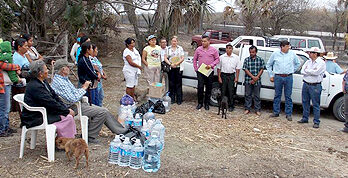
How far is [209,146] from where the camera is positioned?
5.69 metres

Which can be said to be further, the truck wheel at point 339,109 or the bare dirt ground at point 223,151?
the truck wheel at point 339,109

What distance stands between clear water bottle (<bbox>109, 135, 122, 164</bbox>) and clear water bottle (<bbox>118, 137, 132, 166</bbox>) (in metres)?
0.06

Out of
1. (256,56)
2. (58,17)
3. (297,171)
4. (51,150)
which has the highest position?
(58,17)

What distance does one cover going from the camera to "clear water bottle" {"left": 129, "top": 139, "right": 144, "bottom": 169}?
4496 millimetres

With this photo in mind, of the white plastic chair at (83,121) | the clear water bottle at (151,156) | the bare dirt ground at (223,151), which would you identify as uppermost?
the white plastic chair at (83,121)

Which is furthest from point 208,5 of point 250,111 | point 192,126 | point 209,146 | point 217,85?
point 209,146

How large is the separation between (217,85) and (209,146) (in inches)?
132

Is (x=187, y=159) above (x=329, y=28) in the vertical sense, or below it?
below

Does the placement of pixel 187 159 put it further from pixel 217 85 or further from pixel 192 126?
pixel 217 85

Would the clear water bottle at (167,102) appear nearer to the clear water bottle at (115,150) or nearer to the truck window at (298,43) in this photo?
the clear water bottle at (115,150)

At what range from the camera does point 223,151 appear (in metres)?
5.48

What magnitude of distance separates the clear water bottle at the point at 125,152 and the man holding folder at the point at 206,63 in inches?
157

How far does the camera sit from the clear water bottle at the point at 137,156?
14.8ft

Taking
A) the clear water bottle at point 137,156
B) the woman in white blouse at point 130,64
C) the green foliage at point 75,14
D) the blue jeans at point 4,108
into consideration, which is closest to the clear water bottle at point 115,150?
the clear water bottle at point 137,156
